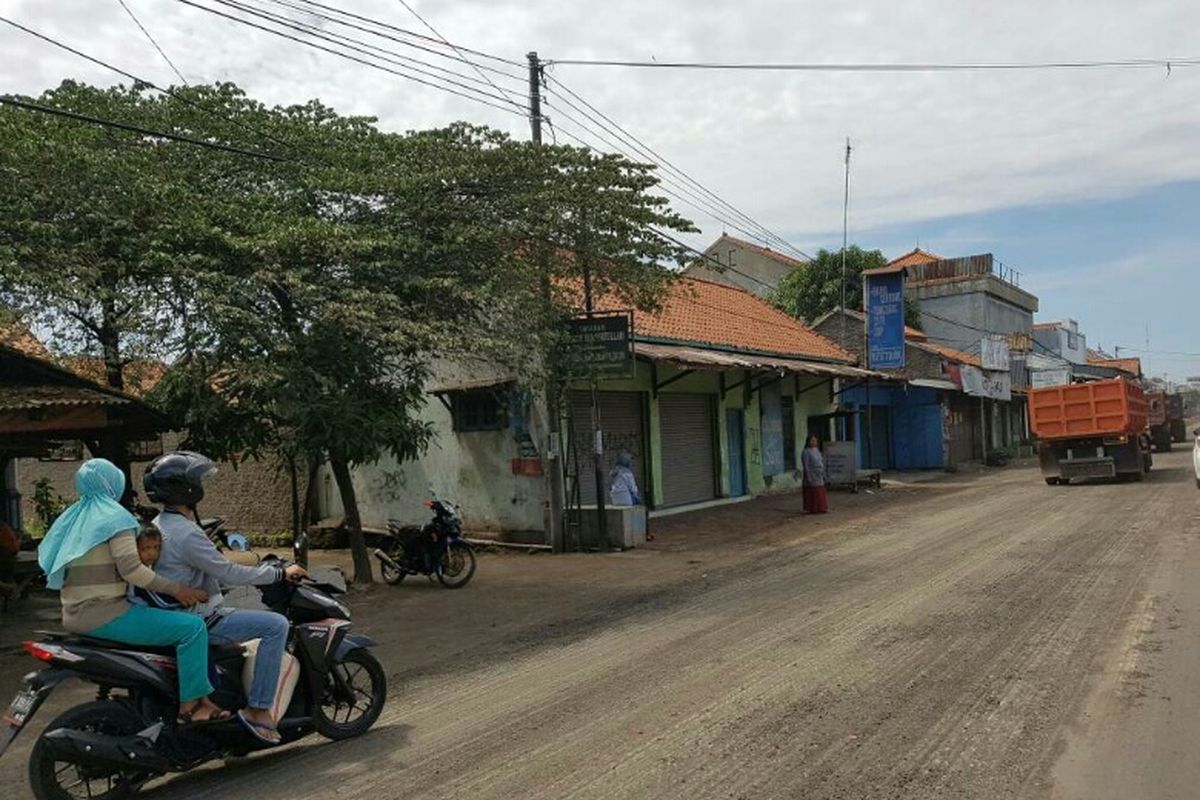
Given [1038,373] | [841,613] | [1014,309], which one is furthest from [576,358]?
[1014,309]

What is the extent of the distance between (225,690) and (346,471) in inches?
279

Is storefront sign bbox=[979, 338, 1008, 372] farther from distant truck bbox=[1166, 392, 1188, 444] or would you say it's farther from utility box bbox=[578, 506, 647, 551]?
utility box bbox=[578, 506, 647, 551]

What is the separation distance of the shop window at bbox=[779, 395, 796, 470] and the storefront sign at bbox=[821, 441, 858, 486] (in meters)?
1.31

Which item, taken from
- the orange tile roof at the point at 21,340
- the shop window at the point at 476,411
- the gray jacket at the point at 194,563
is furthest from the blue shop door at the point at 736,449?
the gray jacket at the point at 194,563

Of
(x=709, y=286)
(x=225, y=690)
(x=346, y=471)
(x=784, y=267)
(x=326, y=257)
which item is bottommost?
(x=225, y=690)

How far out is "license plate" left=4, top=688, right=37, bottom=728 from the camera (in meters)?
4.36

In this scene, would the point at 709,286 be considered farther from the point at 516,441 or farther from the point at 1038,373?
the point at 1038,373

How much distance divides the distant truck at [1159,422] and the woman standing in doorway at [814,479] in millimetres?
19448

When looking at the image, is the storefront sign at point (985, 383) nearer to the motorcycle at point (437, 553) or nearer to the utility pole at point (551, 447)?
the utility pole at point (551, 447)

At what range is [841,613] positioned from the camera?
862cm

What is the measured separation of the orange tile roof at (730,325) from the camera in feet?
66.0

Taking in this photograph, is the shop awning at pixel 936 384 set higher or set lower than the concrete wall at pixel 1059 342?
lower

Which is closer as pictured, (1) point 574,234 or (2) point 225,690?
(2) point 225,690

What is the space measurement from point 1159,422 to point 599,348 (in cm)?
3016
